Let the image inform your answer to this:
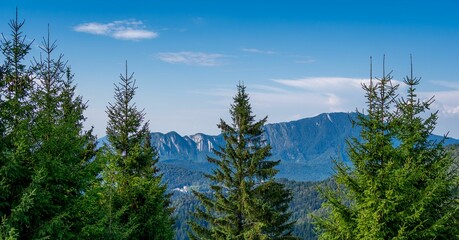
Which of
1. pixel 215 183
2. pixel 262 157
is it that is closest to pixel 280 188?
pixel 262 157

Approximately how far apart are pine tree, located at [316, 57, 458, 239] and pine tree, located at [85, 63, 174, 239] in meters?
7.91

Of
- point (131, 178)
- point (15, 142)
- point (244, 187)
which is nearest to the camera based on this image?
point (15, 142)

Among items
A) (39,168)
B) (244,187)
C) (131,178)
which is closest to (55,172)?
(39,168)

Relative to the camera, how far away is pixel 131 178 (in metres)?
19.8

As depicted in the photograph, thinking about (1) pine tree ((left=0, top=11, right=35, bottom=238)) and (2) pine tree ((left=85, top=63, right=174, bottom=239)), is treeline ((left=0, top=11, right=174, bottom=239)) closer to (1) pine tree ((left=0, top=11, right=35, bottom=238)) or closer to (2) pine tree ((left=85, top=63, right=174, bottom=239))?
(1) pine tree ((left=0, top=11, right=35, bottom=238))

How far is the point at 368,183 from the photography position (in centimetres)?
1415

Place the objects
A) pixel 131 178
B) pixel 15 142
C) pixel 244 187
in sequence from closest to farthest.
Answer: pixel 15 142, pixel 131 178, pixel 244 187

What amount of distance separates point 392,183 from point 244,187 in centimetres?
1236

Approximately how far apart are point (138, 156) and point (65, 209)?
8.34 m

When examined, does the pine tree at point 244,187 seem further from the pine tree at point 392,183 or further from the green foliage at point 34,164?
the green foliage at point 34,164

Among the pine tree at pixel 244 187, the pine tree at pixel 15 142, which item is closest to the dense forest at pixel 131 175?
the pine tree at pixel 15 142

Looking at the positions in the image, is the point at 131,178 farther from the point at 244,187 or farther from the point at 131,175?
the point at 244,187

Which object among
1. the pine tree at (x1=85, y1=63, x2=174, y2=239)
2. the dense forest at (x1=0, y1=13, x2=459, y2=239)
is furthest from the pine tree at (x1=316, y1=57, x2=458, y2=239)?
the pine tree at (x1=85, y1=63, x2=174, y2=239)

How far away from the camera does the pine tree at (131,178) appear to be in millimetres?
19141
